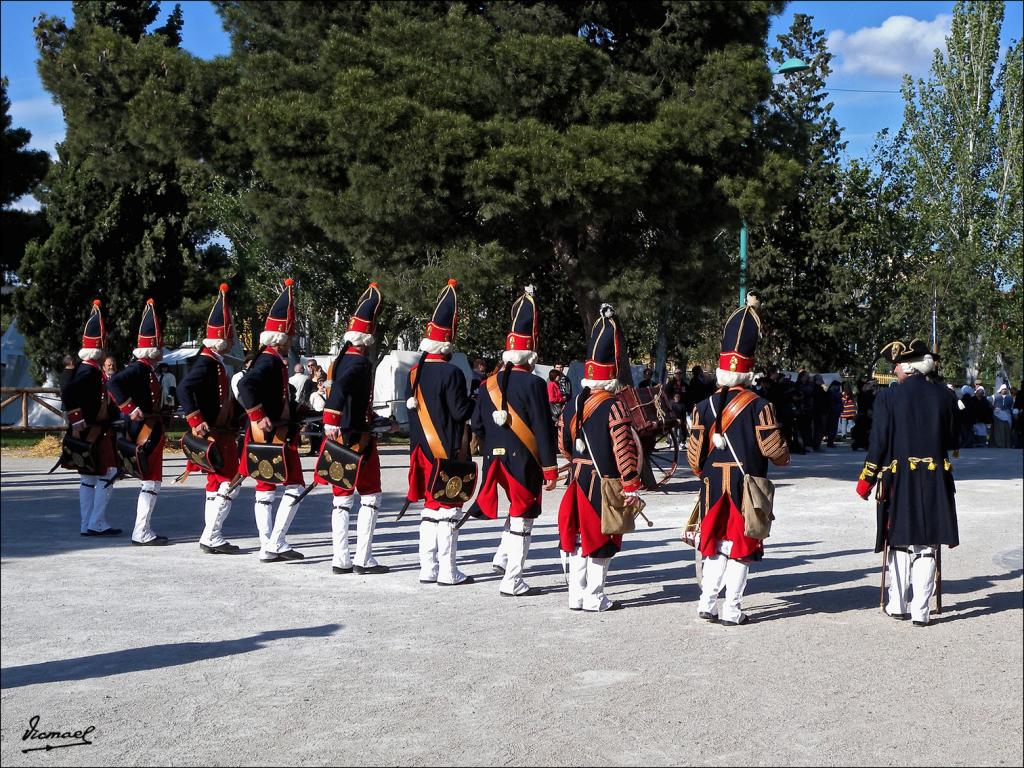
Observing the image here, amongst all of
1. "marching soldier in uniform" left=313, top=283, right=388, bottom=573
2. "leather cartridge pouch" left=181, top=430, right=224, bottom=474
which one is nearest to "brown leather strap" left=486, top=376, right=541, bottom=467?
"marching soldier in uniform" left=313, top=283, right=388, bottom=573

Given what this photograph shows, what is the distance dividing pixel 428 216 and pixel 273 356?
775cm

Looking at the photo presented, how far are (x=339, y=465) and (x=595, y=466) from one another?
93.4 inches

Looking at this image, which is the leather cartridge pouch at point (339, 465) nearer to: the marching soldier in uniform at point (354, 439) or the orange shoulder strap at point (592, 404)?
the marching soldier in uniform at point (354, 439)

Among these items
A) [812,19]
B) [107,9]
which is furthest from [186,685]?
[812,19]

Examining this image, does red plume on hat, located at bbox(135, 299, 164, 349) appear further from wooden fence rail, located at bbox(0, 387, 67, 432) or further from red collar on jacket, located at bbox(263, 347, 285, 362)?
wooden fence rail, located at bbox(0, 387, 67, 432)

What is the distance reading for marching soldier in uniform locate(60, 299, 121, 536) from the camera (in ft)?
37.4

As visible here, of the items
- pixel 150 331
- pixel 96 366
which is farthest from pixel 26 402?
pixel 150 331

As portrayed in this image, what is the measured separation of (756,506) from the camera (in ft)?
26.2

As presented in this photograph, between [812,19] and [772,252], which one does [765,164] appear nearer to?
[772,252]

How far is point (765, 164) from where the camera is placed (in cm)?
1739

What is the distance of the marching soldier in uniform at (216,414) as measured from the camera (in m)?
10.3

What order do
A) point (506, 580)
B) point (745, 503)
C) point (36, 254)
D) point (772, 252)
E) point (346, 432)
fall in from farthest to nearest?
point (772, 252) < point (36, 254) < point (346, 432) < point (506, 580) < point (745, 503)

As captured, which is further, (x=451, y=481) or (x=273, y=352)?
(x=273, y=352)

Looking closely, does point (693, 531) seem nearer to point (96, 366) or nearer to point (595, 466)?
point (595, 466)
